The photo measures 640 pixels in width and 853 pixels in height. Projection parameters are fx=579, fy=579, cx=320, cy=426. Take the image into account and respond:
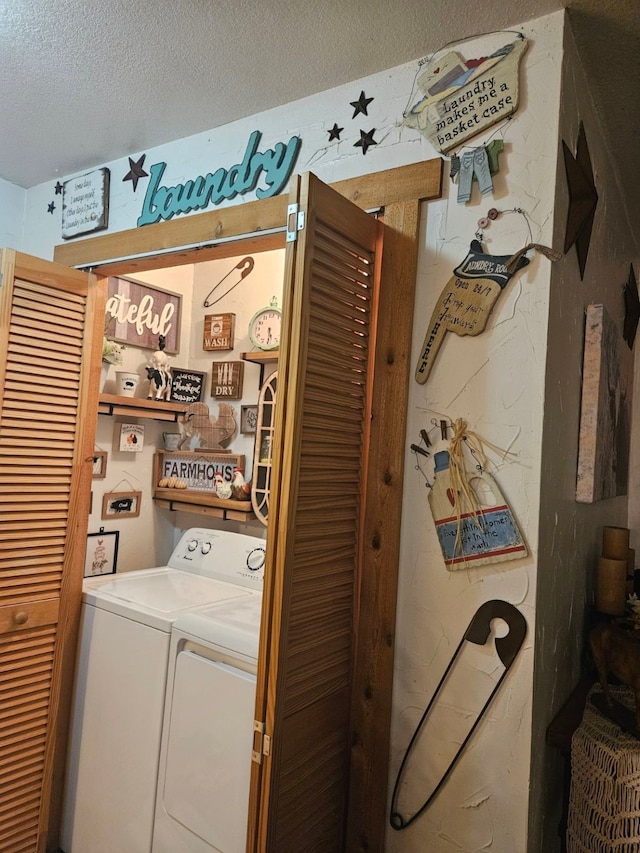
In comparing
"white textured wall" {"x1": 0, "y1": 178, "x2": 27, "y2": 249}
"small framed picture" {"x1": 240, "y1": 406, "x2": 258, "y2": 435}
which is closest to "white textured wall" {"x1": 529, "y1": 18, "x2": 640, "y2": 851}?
"small framed picture" {"x1": 240, "y1": 406, "x2": 258, "y2": 435}

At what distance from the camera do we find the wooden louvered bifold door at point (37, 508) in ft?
6.62

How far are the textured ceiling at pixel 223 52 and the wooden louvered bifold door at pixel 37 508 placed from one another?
59 cm

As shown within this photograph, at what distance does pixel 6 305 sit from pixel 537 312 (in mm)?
1724

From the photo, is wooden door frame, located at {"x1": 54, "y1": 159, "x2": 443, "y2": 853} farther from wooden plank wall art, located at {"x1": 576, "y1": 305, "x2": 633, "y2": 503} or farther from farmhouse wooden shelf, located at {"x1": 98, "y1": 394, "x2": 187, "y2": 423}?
farmhouse wooden shelf, located at {"x1": 98, "y1": 394, "x2": 187, "y2": 423}

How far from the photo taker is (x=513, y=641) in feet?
4.44

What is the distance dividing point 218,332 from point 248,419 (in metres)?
0.48

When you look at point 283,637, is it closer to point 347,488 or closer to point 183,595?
point 347,488

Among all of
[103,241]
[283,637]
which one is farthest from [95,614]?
[103,241]

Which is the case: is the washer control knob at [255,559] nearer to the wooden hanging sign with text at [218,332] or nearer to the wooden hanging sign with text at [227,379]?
the wooden hanging sign with text at [227,379]

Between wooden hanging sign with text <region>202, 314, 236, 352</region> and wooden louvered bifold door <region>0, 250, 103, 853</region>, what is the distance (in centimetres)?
75

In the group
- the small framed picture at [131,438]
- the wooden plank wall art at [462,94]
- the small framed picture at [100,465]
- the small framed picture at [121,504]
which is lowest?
the small framed picture at [121,504]

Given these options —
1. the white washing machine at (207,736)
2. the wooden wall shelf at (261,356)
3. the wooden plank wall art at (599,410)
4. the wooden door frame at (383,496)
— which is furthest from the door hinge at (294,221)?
the wooden wall shelf at (261,356)

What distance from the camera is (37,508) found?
2.10m

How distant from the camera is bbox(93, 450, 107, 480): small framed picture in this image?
2.66 meters
